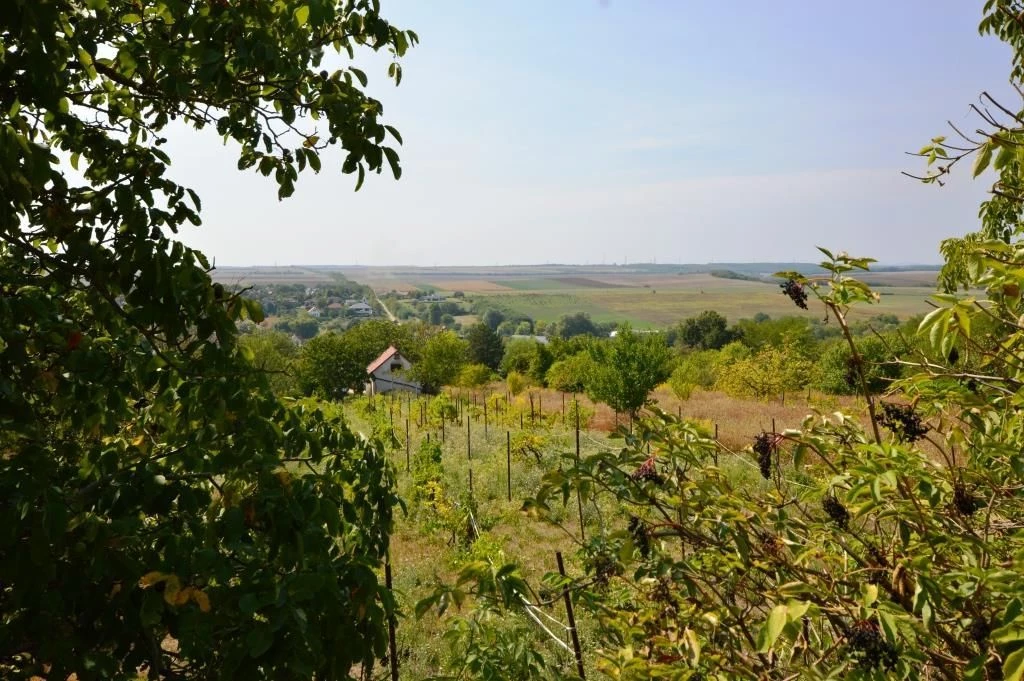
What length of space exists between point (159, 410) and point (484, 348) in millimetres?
63663

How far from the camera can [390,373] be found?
55.9m

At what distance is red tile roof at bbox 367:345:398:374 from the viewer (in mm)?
56688

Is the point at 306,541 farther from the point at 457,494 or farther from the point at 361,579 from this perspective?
the point at 457,494

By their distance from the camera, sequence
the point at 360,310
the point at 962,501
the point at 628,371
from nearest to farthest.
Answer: the point at 962,501, the point at 628,371, the point at 360,310

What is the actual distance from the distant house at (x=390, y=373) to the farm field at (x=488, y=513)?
96.5 feet

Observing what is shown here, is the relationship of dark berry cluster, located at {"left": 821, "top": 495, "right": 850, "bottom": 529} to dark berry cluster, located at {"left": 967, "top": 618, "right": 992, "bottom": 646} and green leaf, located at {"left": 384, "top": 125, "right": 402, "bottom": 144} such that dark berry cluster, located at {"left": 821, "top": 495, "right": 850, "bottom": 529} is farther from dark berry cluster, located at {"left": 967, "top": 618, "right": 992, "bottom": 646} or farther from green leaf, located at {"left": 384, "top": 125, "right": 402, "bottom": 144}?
green leaf, located at {"left": 384, "top": 125, "right": 402, "bottom": 144}

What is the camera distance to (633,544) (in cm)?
179

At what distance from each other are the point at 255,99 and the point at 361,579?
1.58 metres

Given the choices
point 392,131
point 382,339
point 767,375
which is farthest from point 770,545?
point 382,339

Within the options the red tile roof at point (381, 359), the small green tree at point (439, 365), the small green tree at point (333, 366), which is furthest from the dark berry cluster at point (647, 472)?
the red tile roof at point (381, 359)

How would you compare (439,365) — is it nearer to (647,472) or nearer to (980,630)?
(647,472)

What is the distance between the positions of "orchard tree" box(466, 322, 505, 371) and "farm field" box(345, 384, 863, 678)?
41821 millimetres

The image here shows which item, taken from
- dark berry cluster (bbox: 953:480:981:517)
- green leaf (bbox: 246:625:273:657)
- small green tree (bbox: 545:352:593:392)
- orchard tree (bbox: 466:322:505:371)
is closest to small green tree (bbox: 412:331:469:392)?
small green tree (bbox: 545:352:593:392)

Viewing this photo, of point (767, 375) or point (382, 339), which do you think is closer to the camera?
point (767, 375)
